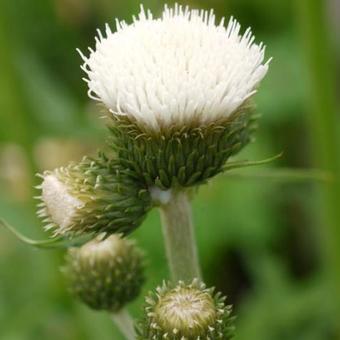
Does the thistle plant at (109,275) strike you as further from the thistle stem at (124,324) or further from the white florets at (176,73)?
the white florets at (176,73)

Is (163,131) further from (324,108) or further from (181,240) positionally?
(324,108)

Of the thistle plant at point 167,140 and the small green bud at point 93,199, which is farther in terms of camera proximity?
the small green bud at point 93,199

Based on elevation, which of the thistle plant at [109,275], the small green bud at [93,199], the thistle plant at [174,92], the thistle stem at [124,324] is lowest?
the thistle stem at [124,324]

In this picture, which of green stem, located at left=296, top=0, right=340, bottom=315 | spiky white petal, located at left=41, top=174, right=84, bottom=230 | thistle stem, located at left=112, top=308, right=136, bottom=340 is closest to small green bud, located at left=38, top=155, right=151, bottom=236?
spiky white petal, located at left=41, top=174, right=84, bottom=230

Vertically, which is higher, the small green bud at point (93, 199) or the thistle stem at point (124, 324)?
the small green bud at point (93, 199)

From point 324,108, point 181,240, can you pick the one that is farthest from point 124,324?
point 324,108

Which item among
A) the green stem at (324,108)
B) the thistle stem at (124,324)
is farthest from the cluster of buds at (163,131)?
the green stem at (324,108)

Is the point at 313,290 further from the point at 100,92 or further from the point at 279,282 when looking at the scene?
the point at 100,92
